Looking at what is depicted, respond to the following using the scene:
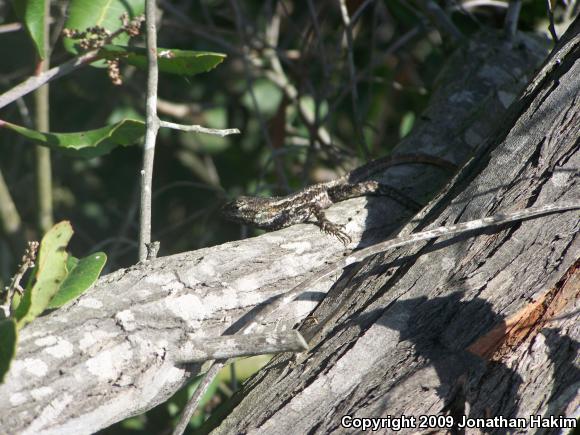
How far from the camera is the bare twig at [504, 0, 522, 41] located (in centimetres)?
453

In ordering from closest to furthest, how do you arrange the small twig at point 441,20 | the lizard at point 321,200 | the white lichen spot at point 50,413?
the white lichen spot at point 50,413, the lizard at point 321,200, the small twig at point 441,20

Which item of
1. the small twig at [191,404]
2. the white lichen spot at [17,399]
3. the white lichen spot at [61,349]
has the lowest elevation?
the small twig at [191,404]

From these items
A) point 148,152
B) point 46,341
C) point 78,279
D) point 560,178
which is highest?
point 148,152

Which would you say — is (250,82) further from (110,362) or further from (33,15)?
(110,362)

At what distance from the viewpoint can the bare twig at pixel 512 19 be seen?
4527 millimetres

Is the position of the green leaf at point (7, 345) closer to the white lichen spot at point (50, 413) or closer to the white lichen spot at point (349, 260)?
the white lichen spot at point (50, 413)

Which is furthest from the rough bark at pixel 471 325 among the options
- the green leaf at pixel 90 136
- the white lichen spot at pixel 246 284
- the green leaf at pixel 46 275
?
the green leaf at pixel 90 136

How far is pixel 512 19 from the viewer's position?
4543 millimetres

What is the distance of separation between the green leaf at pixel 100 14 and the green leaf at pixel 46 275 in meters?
1.23

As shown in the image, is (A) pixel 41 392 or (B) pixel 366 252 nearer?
(A) pixel 41 392

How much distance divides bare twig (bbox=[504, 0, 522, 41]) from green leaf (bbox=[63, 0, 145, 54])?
2.41 metres

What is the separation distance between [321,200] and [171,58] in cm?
172

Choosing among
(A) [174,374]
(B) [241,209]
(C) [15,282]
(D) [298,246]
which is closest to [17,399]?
(C) [15,282]

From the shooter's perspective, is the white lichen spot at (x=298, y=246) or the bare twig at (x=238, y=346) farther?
the white lichen spot at (x=298, y=246)
